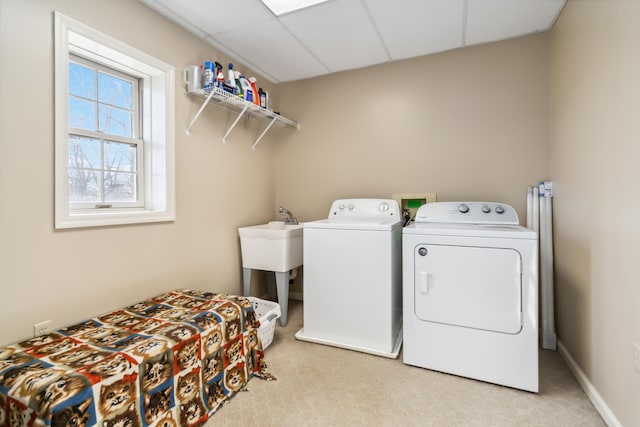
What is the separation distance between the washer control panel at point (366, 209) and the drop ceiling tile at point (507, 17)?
4.70 ft

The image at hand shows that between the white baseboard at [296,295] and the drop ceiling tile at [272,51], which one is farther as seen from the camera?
the white baseboard at [296,295]

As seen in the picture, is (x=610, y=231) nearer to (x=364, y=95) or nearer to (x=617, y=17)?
(x=617, y=17)

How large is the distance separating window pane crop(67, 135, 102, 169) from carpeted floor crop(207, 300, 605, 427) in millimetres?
1599

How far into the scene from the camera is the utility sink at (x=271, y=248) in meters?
2.45

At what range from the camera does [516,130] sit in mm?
2393

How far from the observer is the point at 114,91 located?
1960 mm

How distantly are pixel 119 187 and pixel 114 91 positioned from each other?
63cm

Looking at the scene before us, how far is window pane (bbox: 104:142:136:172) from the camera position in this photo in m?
1.91

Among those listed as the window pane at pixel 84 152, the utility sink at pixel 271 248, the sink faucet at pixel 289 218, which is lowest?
the utility sink at pixel 271 248

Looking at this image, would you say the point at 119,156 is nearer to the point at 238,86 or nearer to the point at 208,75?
the point at 208,75

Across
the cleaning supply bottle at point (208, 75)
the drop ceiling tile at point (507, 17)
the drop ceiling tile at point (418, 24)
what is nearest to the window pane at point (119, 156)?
the cleaning supply bottle at point (208, 75)

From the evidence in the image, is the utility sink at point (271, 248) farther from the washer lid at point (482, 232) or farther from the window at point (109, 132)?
the washer lid at point (482, 232)

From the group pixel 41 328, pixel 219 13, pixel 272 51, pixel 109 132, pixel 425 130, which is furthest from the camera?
pixel 425 130

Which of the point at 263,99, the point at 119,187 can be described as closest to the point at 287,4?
the point at 263,99
